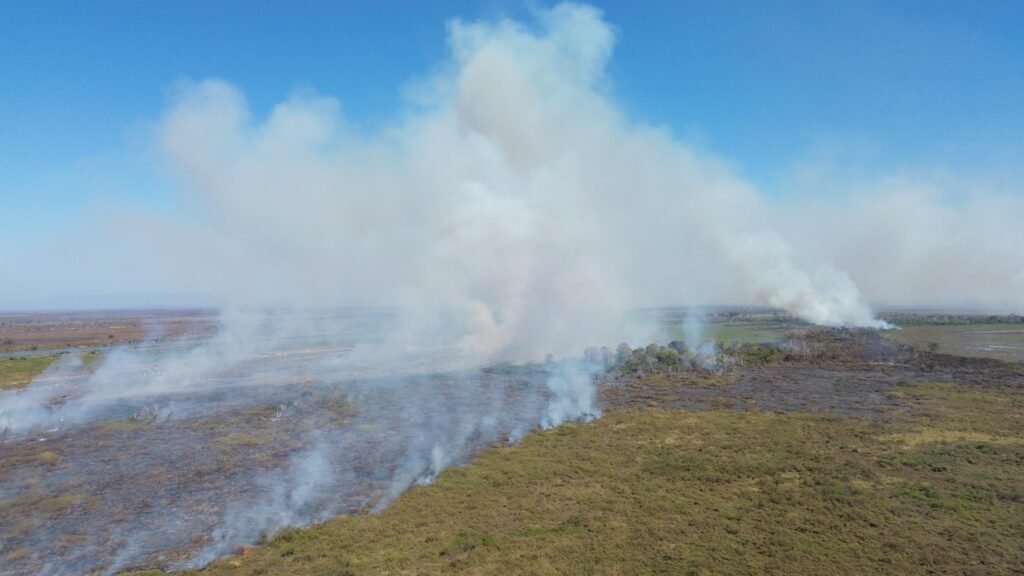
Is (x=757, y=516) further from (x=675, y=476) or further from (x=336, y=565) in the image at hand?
(x=336, y=565)

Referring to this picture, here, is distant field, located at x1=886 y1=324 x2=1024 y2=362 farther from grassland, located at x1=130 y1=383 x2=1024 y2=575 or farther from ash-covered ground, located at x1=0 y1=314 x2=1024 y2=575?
grassland, located at x1=130 y1=383 x2=1024 y2=575

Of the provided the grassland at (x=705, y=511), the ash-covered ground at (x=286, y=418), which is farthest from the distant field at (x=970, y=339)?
the grassland at (x=705, y=511)

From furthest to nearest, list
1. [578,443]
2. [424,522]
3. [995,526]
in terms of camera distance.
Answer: [578,443] → [424,522] → [995,526]

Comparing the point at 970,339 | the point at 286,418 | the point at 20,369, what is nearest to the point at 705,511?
the point at 286,418

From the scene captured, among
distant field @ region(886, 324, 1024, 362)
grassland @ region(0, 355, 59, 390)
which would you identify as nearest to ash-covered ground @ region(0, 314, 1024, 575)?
grassland @ region(0, 355, 59, 390)

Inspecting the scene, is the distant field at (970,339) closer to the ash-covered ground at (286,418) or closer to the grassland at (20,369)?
the ash-covered ground at (286,418)

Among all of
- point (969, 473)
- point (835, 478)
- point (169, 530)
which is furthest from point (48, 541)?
point (969, 473)

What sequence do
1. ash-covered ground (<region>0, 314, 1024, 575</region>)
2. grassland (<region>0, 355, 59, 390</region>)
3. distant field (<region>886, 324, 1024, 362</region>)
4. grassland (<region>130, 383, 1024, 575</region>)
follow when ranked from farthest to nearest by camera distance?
distant field (<region>886, 324, 1024, 362</region>) → grassland (<region>0, 355, 59, 390</region>) → ash-covered ground (<region>0, 314, 1024, 575</region>) → grassland (<region>130, 383, 1024, 575</region>)
